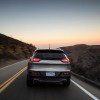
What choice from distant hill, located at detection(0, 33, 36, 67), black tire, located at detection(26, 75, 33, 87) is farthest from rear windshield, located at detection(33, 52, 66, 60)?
distant hill, located at detection(0, 33, 36, 67)

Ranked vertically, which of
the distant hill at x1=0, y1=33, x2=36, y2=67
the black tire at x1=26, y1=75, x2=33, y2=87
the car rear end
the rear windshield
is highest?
the distant hill at x1=0, y1=33, x2=36, y2=67

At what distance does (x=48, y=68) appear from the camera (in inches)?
494

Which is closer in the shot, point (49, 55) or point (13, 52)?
point (49, 55)

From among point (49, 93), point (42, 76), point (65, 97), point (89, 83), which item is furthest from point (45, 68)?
point (89, 83)

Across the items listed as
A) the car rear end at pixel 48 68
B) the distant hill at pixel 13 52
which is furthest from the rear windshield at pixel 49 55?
the distant hill at pixel 13 52

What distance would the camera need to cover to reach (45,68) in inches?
494

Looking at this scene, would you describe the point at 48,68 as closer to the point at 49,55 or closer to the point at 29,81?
the point at 49,55

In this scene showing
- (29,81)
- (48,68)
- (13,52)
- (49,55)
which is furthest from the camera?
(13,52)

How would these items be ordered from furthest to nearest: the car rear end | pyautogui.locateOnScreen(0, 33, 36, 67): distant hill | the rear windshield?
pyautogui.locateOnScreen(0, 33, 36, 67): distant hill → the rear windshield → the car rear end

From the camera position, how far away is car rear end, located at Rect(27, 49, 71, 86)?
12539 mm

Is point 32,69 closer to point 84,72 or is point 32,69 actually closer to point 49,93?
point 49,93

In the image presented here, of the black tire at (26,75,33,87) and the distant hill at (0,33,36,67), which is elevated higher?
the distant hill at (0,33,36,67)

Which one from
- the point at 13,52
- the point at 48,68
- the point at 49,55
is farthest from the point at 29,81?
the point at 13,52

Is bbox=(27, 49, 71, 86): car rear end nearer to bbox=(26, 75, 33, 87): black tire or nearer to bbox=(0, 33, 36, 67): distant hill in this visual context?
bbox=(26, 75, 33, 87): black tire
